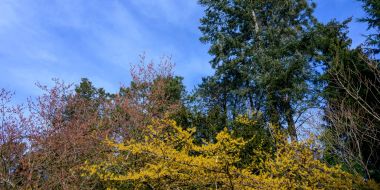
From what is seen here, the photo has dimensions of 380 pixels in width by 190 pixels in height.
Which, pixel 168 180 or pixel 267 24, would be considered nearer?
pixel 168 180

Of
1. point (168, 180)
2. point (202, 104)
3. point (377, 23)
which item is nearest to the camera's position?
point (168, 180)

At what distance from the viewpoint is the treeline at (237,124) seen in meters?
4.79

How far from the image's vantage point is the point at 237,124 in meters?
9.26

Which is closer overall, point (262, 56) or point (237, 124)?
point (237, 124)

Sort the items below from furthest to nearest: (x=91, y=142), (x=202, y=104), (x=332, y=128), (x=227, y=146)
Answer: (x=202, y=104)
(x=332, y=128)
(x=91, y=142)
(x=227, y=146)

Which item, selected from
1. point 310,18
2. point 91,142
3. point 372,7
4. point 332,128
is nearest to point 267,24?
point 310,18

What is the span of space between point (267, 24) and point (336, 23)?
3.28m

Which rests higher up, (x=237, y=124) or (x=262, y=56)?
(x=262, y=56)

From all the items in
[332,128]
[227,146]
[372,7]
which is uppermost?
[372,7]

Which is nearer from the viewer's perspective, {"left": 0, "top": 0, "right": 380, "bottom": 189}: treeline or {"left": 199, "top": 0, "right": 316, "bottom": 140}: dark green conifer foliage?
{"left": 0, "top": 0, "right": 380, "bottom": 189}: treeline

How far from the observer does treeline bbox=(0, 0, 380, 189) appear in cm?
479

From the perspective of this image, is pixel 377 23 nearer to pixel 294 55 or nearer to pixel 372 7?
pixel 372 7

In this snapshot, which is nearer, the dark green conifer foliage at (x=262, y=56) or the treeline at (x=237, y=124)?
the treeline at (x=237, y=124)

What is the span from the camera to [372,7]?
12.2m
